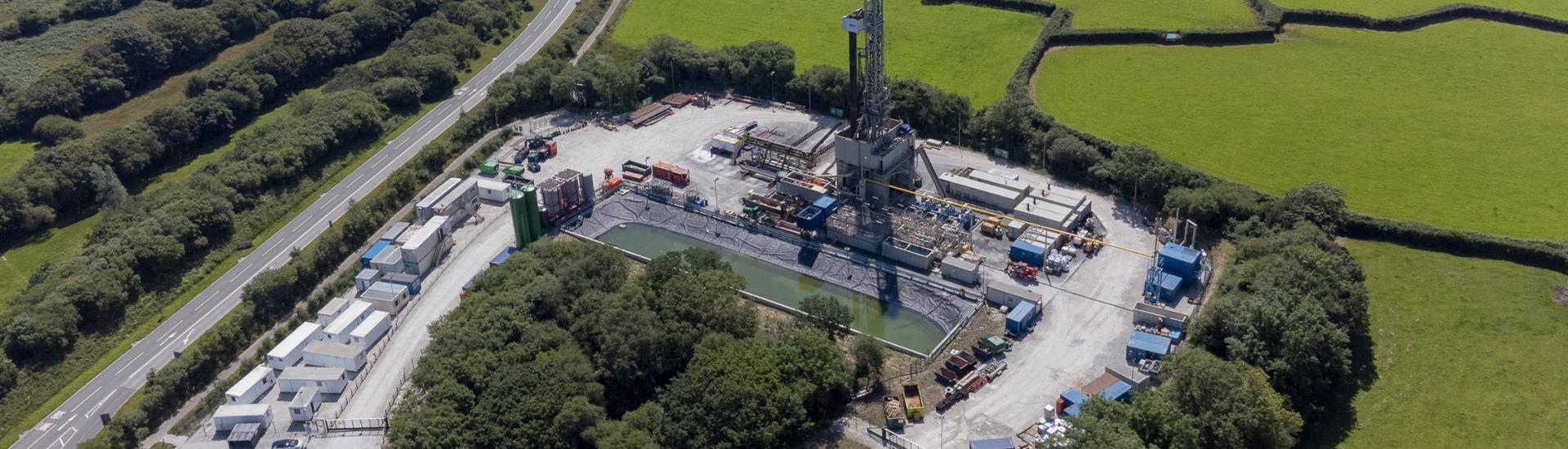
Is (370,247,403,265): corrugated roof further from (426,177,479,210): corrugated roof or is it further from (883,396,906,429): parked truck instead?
(883,396,906,429): parked truck

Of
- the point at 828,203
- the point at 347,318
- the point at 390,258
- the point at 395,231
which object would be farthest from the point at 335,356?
the point at 828,203

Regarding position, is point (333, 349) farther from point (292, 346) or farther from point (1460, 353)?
point (1460, 353)

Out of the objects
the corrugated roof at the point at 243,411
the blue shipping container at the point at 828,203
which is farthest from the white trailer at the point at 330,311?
the blue shipping container at the point at 828,203

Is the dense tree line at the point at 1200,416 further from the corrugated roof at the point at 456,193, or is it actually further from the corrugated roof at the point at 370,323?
the corrugated roof at the point at 456,193

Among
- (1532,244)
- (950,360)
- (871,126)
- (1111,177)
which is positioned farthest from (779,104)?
(1532,244)

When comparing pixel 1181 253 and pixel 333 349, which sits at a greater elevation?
pixel 1181 253

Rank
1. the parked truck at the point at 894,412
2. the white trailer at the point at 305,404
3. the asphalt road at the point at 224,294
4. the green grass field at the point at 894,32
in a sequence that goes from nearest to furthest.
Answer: the parked truck at the point at 894,412, the white trailer at the point at 305,404, the asphalt road at the point at 224,294, the green grass field at the point at 894,32
